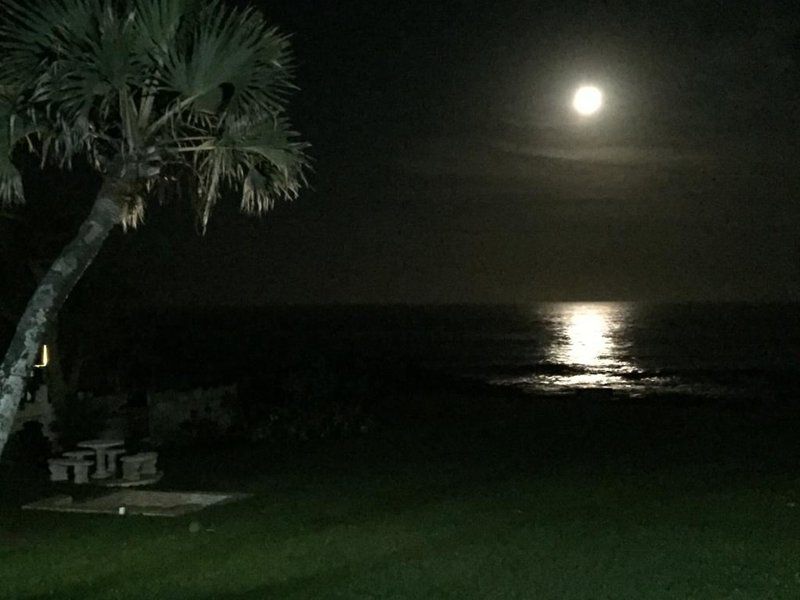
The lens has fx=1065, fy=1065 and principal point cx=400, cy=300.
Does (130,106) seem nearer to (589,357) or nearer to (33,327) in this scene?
(33,327)

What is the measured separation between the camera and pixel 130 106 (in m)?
8.01

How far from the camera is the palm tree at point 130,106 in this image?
294 inches

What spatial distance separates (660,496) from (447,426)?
9.85 meters

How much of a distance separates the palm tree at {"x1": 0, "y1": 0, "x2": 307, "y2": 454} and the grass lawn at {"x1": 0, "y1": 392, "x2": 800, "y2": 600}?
330cm

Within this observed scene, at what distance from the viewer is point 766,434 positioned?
2214cm

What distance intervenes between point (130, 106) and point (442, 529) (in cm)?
615

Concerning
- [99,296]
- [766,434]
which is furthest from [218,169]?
[766,434]

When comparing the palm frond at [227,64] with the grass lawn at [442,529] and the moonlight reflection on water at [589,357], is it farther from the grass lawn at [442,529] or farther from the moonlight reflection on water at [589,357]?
the moonlight reflection on water at [589,357]

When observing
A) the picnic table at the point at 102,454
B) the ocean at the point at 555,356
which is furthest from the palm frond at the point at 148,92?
the ocean at the point at 555,356

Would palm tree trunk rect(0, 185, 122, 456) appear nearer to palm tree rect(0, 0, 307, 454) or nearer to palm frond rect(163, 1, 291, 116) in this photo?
palm tree rect(0, 0, 307, 454)

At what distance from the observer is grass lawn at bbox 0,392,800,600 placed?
929cm

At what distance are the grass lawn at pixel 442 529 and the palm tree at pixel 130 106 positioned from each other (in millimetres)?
3300

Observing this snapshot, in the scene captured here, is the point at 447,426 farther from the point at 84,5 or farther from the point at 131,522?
the point at 84,5

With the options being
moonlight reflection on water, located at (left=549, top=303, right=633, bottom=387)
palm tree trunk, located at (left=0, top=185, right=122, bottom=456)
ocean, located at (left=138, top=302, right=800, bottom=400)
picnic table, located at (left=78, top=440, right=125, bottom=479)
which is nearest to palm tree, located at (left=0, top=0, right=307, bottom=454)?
palm tree trunk, located at (left=0, top=185, right=122, bottom=456)
